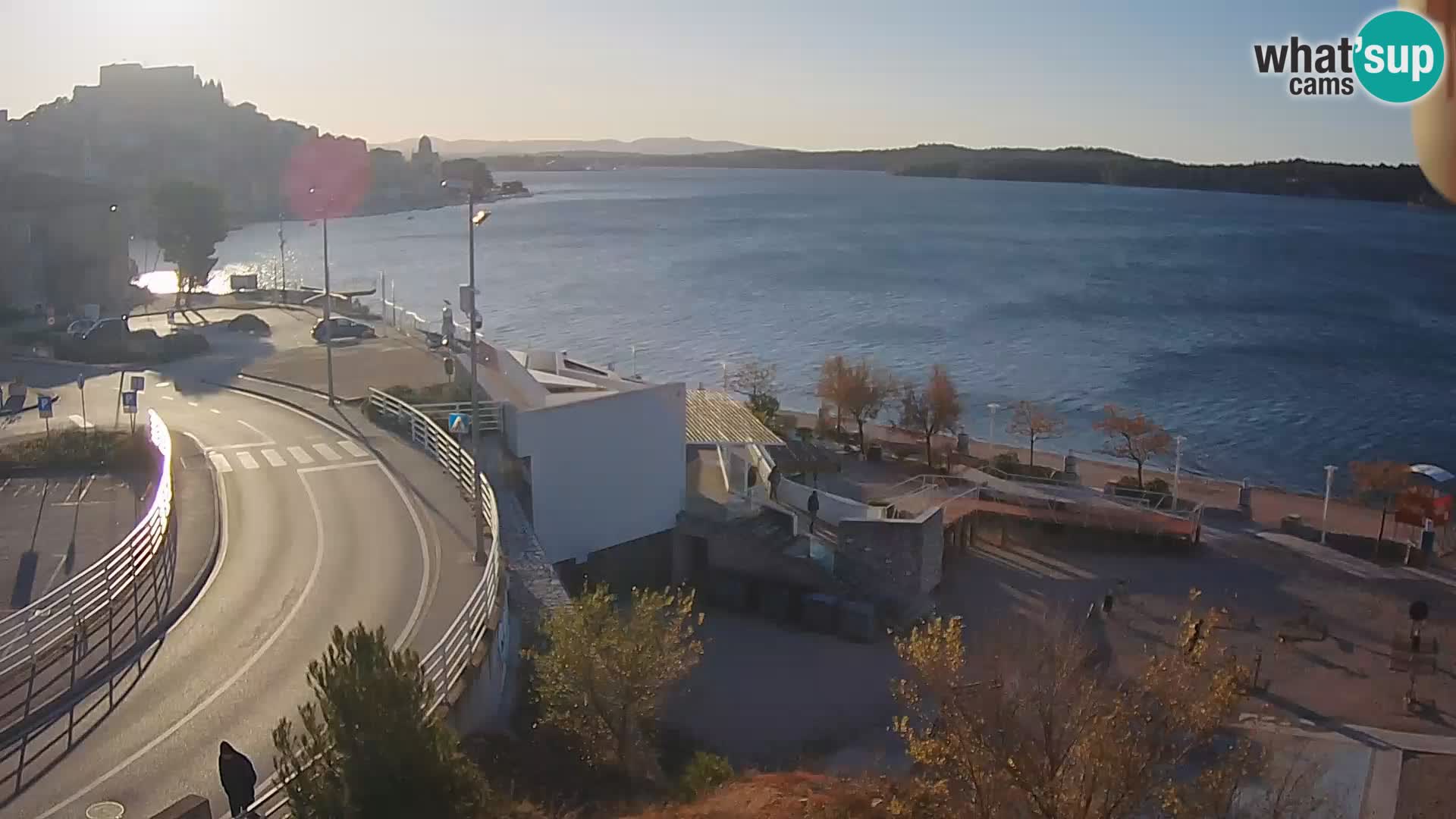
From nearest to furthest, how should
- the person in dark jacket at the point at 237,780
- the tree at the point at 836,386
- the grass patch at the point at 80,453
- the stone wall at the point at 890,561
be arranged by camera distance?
1. the person in dark jacket at the point at 237,780
2. the grass patch at the point at 80,453
3. the stone wall at the point at 890,561
4. the tree at the point at 836,386

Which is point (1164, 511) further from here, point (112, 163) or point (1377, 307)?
point (112, 163)

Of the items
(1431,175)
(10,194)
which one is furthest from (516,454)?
(10,194)

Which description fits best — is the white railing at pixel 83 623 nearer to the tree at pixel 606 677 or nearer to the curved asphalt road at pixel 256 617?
the curved asphalt road at pixel 256 617

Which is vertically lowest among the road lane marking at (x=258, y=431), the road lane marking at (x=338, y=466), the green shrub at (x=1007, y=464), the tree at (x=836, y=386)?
the green shrub at (x=1007, y=464)

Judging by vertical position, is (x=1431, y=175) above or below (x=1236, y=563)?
above

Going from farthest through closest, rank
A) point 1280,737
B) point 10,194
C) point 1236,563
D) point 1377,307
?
point 1377,307
point 10,194
point 1236,563
point 1280,737

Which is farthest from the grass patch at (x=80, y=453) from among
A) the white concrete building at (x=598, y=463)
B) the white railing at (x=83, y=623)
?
the white concrete building at (x=598, y=463)

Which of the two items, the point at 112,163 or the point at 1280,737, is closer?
the point at 1280,737

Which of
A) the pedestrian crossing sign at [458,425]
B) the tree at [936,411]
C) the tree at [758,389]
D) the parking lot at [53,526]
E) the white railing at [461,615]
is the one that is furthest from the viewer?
the tree at [936,411]
